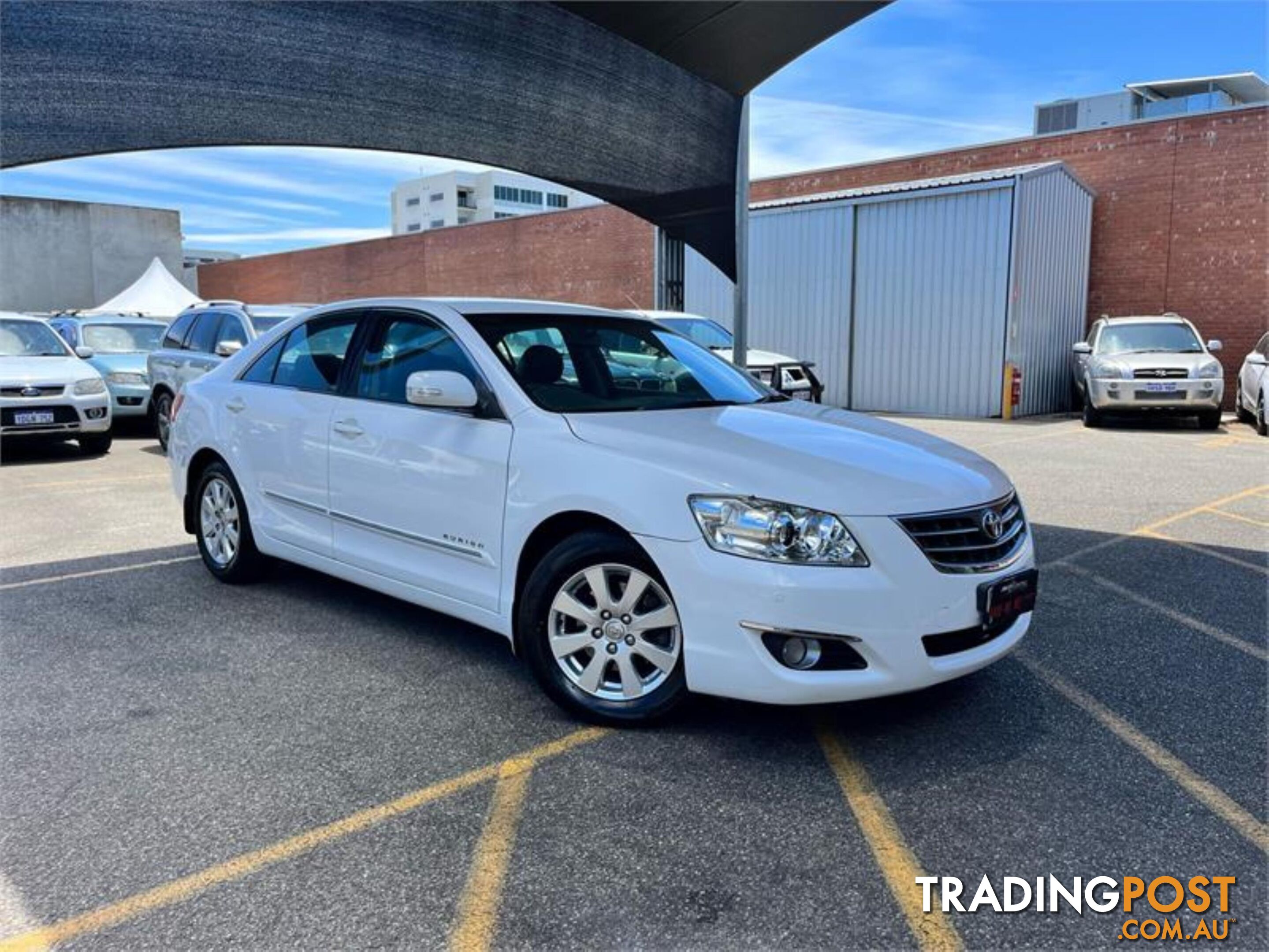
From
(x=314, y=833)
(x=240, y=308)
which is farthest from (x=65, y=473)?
(x=314, y=833)

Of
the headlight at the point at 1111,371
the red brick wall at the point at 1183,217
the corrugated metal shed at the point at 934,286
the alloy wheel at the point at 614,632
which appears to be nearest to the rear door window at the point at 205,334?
the alloy wheel at the point at 614,632

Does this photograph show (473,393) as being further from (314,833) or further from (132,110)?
(132,110)

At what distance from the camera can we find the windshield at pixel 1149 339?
562 inches

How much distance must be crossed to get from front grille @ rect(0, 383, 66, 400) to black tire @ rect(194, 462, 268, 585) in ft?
21.8

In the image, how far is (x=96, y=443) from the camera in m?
11.7

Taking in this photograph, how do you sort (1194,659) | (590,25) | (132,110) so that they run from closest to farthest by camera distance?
(1194,659)
(132,110)
(590,25)

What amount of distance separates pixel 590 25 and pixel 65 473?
734 centimetres

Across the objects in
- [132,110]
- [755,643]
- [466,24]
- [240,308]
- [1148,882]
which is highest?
[466,24]

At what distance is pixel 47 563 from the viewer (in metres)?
6.07

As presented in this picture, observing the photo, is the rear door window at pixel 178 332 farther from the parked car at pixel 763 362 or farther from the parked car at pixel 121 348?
the parked car at pixel 763 362

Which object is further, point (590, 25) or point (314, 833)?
point (590, 25)

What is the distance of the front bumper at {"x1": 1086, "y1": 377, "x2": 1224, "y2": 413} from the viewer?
13594 millimetres

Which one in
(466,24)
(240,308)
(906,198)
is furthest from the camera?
(906,198)

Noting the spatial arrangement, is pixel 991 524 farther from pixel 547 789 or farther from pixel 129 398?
pixel 129 398
